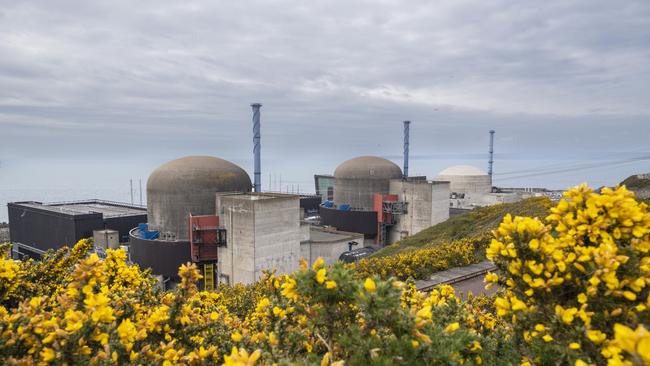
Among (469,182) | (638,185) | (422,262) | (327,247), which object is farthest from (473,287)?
(469,182)

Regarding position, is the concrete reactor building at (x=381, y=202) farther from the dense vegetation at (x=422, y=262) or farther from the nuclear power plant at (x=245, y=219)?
the dense vegetation at (x=422, y=262)

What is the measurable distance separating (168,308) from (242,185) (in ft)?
97.9

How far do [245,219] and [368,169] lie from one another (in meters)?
23.3

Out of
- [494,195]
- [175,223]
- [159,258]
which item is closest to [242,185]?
[175,223]

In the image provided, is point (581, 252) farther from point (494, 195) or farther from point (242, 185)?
point (494, 195)

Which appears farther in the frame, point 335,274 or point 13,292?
point 13,292

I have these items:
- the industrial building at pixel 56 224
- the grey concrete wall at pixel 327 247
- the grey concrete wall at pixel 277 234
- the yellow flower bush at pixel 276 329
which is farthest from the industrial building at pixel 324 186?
the yellow flower bush at pixel 276 329

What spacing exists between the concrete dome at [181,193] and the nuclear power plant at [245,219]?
84 mm

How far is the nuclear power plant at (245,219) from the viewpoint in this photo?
28938 mm

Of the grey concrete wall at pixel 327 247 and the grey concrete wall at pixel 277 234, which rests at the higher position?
the grey concrete wall at pixel 277 234

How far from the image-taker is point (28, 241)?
156 ft

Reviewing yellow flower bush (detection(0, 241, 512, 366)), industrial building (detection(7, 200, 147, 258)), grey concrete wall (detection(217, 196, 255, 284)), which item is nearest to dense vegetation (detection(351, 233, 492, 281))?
yellow flower bush (detection(0, 241, 512, 366))

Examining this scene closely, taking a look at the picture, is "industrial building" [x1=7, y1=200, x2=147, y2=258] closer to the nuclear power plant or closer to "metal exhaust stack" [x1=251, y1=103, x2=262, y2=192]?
the nuclear power plant

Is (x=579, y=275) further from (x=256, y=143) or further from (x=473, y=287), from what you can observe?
(x=256, y=143)
